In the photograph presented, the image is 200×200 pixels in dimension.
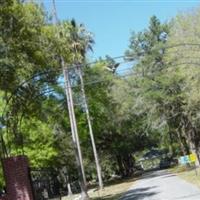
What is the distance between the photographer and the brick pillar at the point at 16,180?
16375mm

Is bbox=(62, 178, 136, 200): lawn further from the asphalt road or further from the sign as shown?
the sign

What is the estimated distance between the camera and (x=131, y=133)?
74.6m

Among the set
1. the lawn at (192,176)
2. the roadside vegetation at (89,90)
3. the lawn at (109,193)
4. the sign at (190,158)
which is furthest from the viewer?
the sign at (190,158)

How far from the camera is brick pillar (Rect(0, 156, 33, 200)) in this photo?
16.4 m

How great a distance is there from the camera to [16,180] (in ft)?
53.8

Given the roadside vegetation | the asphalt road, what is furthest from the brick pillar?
the asphalt road

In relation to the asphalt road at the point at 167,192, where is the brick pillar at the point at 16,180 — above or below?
above

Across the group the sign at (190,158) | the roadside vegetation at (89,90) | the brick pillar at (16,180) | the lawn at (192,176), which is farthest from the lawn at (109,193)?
the brick pillar at (16,180)

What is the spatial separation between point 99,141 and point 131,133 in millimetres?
5655

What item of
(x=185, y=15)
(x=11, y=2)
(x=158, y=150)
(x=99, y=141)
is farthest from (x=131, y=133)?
(x=11, y=2)

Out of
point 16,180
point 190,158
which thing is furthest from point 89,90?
point 16,180

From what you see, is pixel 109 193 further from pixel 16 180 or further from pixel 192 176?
pixel 16 180

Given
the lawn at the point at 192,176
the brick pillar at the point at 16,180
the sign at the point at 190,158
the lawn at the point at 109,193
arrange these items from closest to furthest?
the brick pillar at the point at 16,180, the lawn at the point at 192,176, the lawn at the point at 109,193, the sign at the point at 190,158

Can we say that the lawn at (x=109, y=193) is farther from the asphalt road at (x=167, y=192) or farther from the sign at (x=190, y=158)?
the sign at (x=190, y=158)
